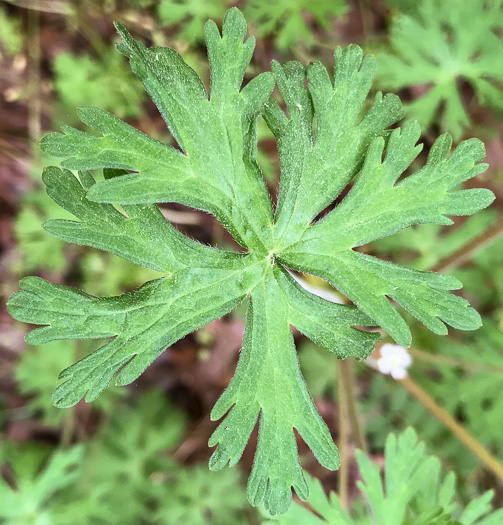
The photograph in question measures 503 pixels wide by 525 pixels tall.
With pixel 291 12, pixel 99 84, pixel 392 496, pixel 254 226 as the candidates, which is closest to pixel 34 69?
pixel 99 84

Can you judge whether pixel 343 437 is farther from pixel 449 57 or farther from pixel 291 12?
pixel 291 12

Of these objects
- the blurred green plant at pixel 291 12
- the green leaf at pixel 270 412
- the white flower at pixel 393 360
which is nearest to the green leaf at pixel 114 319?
the green leaf at pixel 270 412

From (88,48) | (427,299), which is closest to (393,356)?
(427,299)

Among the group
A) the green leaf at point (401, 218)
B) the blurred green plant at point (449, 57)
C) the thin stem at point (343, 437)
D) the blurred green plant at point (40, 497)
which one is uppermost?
the blurred green plant at point (449, 57)

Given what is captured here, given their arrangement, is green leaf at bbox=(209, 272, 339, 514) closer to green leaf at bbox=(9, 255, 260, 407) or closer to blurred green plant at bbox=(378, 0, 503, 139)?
green leaf at bbox=(9, 255, 260, 407)

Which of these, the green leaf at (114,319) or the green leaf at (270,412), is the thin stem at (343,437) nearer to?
the green leaf at (270,412)

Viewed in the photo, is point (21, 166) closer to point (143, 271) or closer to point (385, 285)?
point (143, 271)

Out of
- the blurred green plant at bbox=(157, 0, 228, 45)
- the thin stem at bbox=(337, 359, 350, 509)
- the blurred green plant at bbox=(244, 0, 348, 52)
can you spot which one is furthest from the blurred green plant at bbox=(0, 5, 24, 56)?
the thin stem at bbox=(337, 359, 350, 509)
